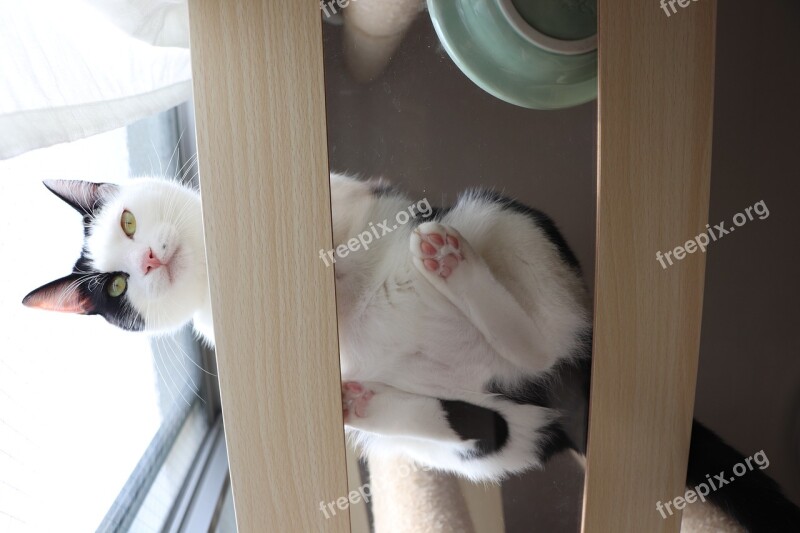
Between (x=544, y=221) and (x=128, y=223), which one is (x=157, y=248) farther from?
(x=544, y=221)

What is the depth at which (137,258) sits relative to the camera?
77 cm

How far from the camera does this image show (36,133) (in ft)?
1.64

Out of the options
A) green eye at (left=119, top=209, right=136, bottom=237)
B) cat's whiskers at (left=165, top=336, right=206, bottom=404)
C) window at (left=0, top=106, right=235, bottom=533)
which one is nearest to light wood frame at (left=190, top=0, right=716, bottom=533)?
green eye at (left=119, top=209, right=136, bottom=237)

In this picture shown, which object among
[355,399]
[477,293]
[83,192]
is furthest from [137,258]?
[477,293]

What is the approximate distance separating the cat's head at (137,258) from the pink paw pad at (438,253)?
337mm

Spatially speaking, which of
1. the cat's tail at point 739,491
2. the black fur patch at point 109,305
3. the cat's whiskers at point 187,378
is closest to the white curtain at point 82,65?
the black fur patch at point 109,305

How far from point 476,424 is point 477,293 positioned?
16 centimetres

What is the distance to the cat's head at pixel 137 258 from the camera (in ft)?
2.54

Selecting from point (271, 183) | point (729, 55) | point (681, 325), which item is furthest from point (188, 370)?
point (729, 55)

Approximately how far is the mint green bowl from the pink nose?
1.57 ft

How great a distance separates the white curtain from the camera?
0.49 meters

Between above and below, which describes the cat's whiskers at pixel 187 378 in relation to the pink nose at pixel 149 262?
above

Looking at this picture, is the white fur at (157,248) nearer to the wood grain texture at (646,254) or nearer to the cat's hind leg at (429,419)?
the cat's hind leg at (429,419)

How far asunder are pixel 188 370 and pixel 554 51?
1099mm
